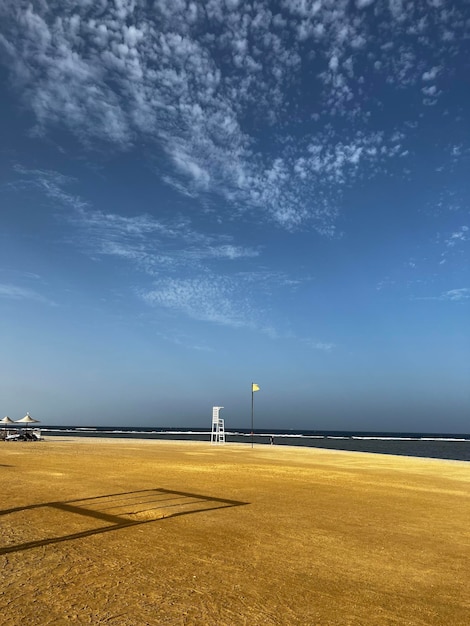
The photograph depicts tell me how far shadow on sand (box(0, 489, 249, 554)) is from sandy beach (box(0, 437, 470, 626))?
29mm

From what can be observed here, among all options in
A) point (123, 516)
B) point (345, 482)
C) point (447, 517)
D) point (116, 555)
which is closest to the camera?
point (116, 555)

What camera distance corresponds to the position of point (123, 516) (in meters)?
9.94

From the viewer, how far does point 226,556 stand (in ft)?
23.9

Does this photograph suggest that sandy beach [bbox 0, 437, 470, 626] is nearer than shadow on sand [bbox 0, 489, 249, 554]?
Yes

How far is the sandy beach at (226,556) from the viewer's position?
17.0ft

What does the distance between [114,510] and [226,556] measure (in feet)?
13.6

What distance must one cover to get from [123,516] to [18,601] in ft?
16.1

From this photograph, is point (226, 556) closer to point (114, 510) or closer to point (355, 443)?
point (114, 510)

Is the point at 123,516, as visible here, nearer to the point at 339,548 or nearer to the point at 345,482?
the point at 339,548

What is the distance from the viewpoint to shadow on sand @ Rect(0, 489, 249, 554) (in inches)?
326

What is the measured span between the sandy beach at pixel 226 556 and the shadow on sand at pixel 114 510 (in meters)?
0.03

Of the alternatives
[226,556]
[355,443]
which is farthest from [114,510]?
[355,443]

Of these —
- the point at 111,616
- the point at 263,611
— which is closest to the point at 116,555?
the point at 111,616

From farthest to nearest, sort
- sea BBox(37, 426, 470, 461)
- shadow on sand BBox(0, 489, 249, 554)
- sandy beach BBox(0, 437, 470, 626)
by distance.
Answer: sea BBox(37, 426, 470, 461) < shadow on sand BBox(0, 489, 249, 554) < sandy beach BBox(0, 437, 470, 626)
